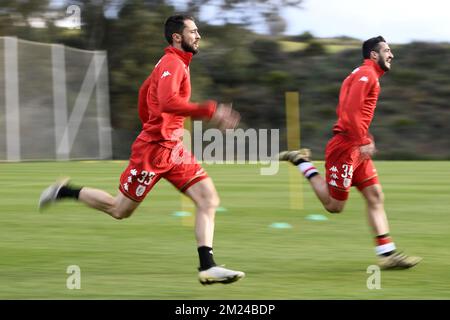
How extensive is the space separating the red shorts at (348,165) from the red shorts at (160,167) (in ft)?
4.81

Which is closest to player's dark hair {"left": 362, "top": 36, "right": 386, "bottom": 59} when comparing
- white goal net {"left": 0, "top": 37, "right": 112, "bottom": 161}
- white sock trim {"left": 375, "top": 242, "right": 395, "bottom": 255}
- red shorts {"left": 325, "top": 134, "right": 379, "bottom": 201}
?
red shorts {"left": 325, "top": 134, "right": 379, "bottom": 201}

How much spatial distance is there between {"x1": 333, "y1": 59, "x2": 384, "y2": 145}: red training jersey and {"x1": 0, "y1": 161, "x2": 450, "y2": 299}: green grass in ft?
3.76

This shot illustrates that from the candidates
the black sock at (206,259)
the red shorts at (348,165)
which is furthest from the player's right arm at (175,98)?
the red shorts at (348,165)

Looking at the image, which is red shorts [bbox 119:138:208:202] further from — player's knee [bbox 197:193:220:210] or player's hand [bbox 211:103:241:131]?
player's hand [bbox 211:103:241:131]

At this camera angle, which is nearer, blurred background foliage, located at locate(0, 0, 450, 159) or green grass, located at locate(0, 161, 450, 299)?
green grass, located at locate(0, 161, 450, 299)

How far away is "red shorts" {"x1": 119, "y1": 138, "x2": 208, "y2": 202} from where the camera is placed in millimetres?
7816

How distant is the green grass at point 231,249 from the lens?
7.43 meters

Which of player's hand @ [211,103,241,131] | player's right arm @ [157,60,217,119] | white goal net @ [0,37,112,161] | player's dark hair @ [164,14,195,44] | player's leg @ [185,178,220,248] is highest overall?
white goal net @ [0,37,112,161]

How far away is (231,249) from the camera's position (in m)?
9.62

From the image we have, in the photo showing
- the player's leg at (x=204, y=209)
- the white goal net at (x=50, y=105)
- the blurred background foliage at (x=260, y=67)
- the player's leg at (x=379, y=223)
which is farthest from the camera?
the blurred background foliage at (x=260, y=67)

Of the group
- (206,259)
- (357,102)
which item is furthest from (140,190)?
(357,102)

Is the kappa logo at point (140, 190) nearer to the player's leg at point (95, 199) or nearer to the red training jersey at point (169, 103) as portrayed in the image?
the player's leg at point (95, 199)
